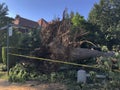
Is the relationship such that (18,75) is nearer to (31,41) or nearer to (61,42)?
(61,42)

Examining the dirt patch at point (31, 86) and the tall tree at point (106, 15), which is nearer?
the dirt patch at point (31, 86)

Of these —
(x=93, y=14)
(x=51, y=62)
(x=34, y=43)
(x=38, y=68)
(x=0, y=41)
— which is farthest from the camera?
(x=93, y=14)

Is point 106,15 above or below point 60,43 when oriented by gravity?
above

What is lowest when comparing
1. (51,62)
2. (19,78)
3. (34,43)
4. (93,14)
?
(19,78)

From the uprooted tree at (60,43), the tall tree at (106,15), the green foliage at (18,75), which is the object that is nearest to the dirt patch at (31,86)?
the green foliage at (18,75)

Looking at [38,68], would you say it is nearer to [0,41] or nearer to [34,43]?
[34,43]

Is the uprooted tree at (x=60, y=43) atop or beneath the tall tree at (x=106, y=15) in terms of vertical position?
→ beneath

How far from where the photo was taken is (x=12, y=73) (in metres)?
11.5

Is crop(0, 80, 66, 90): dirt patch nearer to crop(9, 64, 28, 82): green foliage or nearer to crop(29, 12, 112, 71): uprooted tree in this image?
crop(9, 64, 28, 82): green foliage

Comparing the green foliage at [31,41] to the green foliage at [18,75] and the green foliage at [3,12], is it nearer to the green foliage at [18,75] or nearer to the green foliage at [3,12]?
the green foliage at [18,75]

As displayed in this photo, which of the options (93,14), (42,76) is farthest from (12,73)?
(93,14)

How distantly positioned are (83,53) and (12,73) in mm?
4004

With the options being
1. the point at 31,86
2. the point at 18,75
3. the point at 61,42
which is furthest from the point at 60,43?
the point at 31,86

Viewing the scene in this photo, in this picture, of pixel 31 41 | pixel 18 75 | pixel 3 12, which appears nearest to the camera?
pixel 18 75
